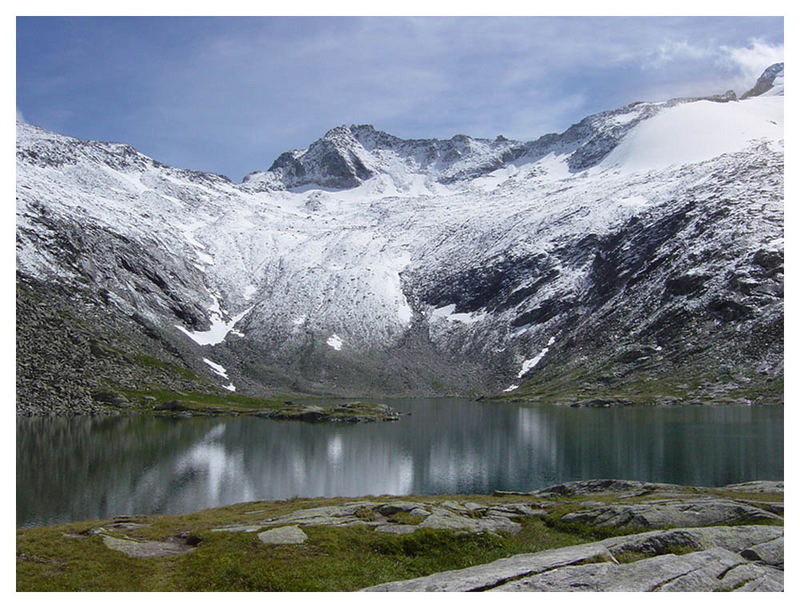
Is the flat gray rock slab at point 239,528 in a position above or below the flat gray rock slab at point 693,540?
below

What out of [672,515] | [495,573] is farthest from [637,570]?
[672,515]

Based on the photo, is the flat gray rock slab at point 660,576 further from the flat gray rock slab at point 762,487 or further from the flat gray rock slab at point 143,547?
the flat gray rock slab at point 762,487

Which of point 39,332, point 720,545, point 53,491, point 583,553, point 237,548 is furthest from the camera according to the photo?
point 39,332

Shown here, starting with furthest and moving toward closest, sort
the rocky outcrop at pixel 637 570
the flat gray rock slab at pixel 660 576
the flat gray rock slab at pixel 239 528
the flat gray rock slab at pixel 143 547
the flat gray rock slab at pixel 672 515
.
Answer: the flat gray rock slab at pixel 239 528, the flat gray rock slab at pixel 672 515, the flat gray rock slab at pixel 143 547, the rocky outcrop at pixel 637 570, the flat gray rock slab at pixel 660 576

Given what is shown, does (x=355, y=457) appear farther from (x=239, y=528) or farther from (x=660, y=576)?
(x=660, y=576)

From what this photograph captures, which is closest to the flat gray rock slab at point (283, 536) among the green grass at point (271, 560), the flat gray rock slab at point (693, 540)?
the green grass at point (271, 560)

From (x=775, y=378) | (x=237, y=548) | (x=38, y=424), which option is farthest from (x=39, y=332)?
(x=775, y=378)

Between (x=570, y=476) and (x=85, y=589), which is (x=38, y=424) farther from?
(x=85, y=589)
